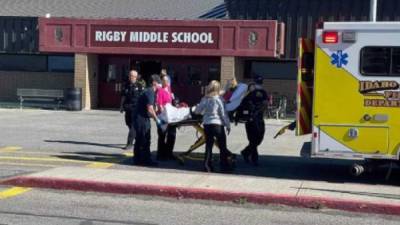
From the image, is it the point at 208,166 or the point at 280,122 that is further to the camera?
the point at 280,122

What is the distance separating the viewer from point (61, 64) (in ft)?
100

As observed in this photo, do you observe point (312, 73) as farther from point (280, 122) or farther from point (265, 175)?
point (280, 122)

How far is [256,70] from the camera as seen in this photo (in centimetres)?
2858

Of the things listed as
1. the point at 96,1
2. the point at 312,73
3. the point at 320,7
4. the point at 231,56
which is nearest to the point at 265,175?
the point at 312,73

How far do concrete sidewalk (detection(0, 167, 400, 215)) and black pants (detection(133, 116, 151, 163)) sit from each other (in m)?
1.45

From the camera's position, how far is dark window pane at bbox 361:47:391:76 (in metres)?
10.9

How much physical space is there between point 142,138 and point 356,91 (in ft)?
13.8

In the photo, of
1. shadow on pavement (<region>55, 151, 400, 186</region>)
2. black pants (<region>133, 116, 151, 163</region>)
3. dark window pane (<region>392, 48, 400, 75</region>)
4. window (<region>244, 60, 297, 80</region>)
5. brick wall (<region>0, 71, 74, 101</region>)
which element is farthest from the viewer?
brick wall (<region>0, 71, 74, 101</region>)

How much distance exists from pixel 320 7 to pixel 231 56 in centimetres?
435

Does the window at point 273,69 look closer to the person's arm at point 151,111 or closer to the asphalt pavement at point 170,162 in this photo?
the asphalt pavement at point 170,162

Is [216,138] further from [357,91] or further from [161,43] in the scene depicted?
[161,43]

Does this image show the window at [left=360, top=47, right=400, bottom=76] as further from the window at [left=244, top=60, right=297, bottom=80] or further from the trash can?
the trash can

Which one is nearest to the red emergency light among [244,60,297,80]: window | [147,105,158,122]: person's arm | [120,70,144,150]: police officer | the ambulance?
the ambulance

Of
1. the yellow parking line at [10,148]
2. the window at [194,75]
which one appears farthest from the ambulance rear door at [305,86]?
the window at [194,75]
